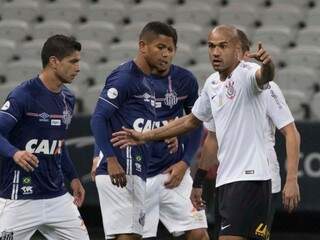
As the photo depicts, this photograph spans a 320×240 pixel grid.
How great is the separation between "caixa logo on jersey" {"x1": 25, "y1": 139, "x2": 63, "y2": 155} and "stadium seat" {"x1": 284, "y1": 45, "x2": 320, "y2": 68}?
645 centimetres

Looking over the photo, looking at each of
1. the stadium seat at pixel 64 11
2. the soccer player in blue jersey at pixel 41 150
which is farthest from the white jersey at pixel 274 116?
the stadium seat at pixel 64 11

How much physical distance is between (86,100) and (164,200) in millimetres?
4637

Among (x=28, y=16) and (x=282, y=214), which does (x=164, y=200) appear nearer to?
(x=282, y=214)

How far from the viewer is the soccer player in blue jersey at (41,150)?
25.0ft

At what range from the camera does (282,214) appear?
40.0ft

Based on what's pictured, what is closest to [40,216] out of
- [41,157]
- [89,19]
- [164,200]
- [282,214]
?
[41,157]

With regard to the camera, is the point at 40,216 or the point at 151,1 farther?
the point at 151,1

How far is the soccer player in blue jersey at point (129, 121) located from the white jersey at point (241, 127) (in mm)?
1157

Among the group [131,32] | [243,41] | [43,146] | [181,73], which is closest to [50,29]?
[131,32]

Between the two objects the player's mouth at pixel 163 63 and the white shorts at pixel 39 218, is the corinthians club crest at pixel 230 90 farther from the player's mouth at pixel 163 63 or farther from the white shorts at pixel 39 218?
the white shorts at pixel 39 218

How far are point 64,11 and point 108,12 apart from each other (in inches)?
27.5

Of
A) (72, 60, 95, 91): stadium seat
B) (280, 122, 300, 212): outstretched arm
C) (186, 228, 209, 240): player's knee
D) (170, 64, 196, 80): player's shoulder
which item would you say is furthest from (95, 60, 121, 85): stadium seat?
(280, 122, 300, 212): outstretched arm

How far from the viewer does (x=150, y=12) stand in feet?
51.0

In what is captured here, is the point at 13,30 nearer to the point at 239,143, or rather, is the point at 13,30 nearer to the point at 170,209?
the point at 170,209
